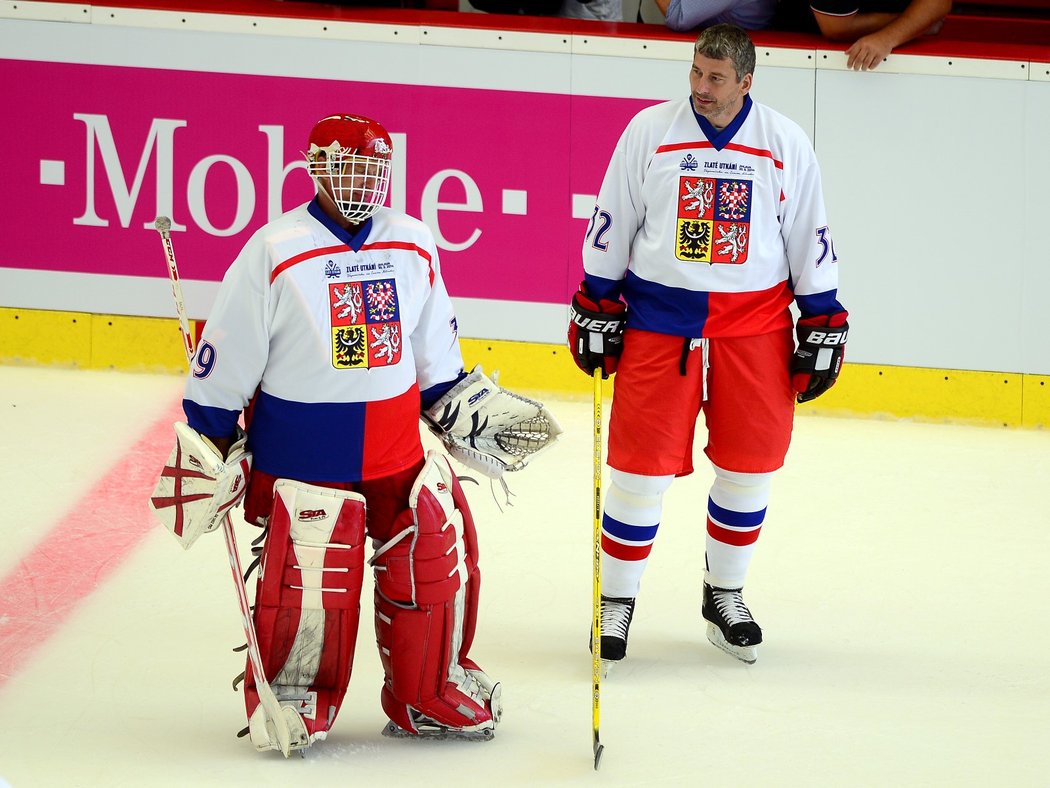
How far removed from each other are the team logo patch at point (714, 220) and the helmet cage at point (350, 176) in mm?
819

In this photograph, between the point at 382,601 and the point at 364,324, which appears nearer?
the point at 364,324

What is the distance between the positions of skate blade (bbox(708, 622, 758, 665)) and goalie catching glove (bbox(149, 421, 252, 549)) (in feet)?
4.33

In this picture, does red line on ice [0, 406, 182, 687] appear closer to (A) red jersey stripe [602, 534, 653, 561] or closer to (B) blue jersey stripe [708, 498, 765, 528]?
(A) red jersey stripe [602, 534, 653, 561]

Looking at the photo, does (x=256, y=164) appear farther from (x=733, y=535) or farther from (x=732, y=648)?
(x=732, y=648)

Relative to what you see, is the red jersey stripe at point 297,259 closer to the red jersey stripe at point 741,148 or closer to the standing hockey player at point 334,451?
the standing hockey player at point 334,451

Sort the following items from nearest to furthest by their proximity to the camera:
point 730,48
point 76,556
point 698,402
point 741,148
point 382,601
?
point 382,601 → point 730,48 → point 741,148 → point 698,402 → point 76,556

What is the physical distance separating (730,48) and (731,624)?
1353 millimetres

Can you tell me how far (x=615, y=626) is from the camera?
11.9 feet

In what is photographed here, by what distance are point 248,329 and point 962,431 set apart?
3.47 meters

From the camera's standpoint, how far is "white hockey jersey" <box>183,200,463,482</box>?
2.92 metres

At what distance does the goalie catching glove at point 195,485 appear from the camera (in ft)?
9.56

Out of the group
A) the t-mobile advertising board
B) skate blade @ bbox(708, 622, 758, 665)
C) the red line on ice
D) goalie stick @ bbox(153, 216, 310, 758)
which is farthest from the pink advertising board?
goalie stick @ bbox(153, 216, 310, 758)

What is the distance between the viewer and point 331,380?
2.97 meters

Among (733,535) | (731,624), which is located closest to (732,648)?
(731,624)
